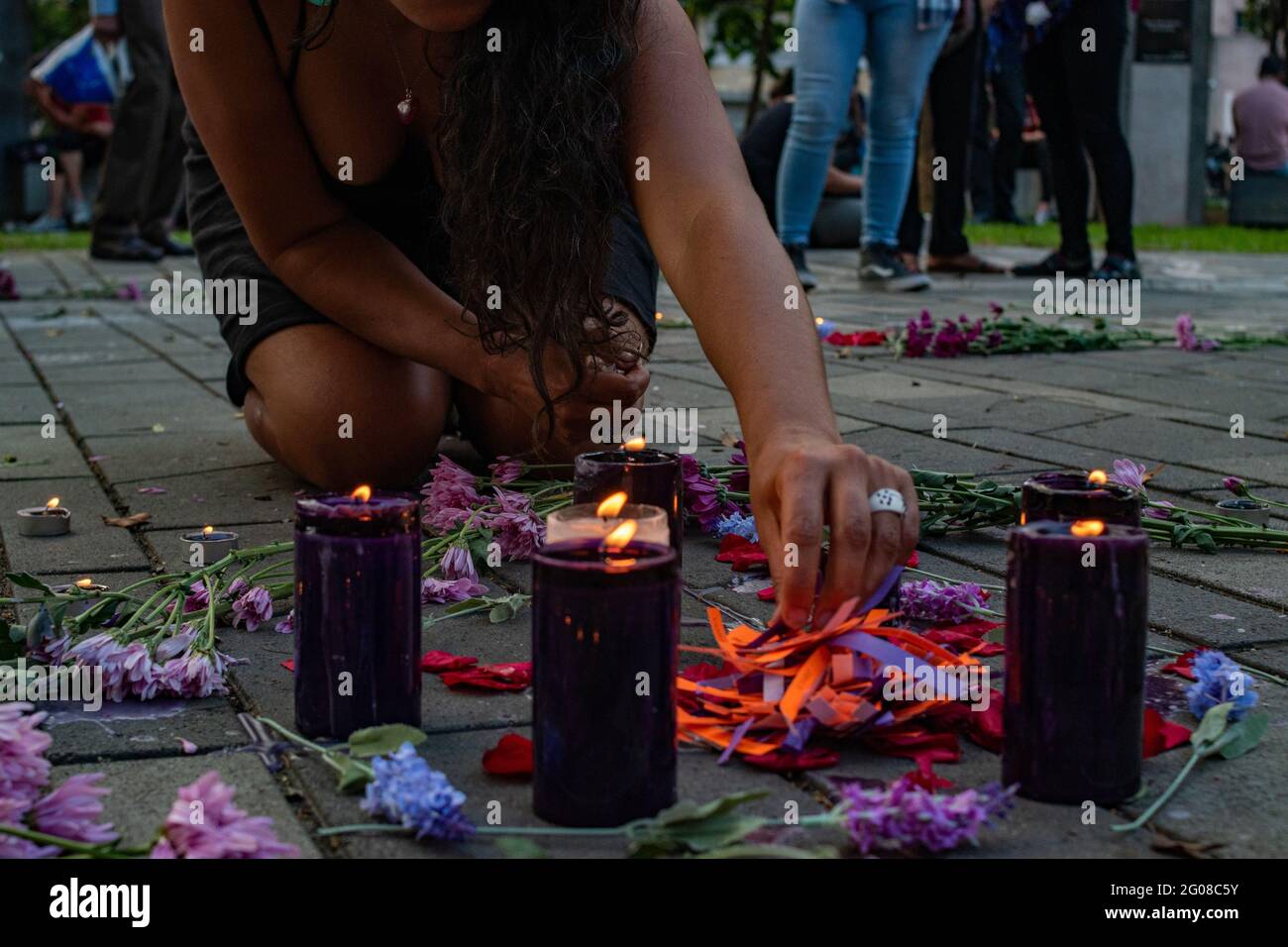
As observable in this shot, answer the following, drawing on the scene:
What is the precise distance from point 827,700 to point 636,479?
0.52 m

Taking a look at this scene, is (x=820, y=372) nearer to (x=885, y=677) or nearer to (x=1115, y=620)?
(x=885, y=677)

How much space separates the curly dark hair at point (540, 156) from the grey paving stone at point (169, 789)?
84 centimetres

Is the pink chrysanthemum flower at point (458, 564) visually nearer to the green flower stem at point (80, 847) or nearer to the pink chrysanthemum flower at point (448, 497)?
the pink chrysanthemum flower at point (448, 497)

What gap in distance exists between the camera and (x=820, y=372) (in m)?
1.77

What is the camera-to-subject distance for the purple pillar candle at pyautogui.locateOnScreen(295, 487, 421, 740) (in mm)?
1474

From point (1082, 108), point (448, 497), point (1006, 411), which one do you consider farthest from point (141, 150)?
point (448, 497)

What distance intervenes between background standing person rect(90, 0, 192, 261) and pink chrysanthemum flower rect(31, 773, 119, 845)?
24.0 ft

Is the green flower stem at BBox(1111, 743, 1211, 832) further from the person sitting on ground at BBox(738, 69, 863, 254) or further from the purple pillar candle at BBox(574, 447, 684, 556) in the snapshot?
the person sitting on ground at BBox(738, 69, 863, 254)

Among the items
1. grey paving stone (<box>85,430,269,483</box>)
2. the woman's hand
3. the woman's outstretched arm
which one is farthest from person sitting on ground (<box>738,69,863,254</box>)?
the woman's hand

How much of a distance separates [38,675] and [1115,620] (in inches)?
43.8

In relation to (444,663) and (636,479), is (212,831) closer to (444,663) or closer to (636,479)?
(444,663)

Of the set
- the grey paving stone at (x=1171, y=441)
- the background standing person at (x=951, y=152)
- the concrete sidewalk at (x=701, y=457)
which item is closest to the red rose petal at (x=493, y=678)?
the concrete sidewalk at (x=701, y=457)

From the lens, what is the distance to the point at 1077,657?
1.33 m

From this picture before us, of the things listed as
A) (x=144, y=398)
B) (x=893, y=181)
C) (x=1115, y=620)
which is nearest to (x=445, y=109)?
(x=1115, y=620)
